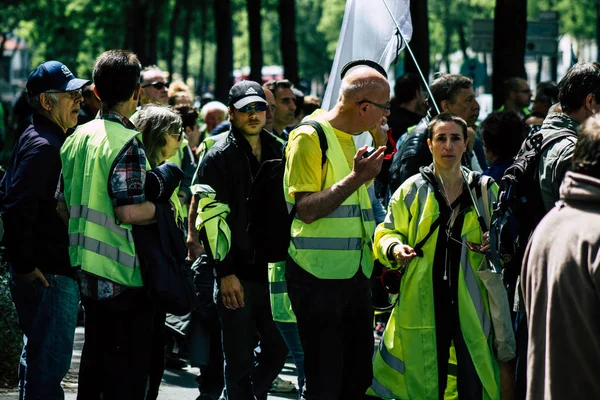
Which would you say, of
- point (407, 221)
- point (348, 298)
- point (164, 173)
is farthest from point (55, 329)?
point (407, 221)

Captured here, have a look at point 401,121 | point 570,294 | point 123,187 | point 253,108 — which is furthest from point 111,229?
point 401,121

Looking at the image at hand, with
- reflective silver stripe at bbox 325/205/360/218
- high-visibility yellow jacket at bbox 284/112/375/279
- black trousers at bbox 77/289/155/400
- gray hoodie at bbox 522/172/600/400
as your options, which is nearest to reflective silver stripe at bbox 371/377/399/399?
high-visibility yellow jacket at bbox 284/112/375/279

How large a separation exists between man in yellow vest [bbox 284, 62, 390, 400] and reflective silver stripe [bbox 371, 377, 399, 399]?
829 mm

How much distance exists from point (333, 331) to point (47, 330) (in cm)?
148

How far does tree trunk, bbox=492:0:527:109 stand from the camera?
48.9ft

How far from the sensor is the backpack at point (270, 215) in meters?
6.10

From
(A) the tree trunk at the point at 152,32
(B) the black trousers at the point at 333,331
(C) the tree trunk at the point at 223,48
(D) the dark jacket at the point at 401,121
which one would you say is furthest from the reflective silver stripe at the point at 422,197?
(A) the tree trunk at the point at 152,32

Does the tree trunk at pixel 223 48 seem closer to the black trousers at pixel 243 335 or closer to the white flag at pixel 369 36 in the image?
the white flag at pixel 369 36

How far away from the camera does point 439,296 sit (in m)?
6.79

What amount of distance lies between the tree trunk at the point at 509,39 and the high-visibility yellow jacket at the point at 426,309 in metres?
8.21

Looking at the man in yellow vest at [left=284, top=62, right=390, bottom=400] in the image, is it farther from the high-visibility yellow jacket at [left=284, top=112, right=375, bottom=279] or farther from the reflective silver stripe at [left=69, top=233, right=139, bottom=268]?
the reflective silver stripe at [left=69, top=233, right=139, bottom=268]

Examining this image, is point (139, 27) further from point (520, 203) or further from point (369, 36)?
point (520, 203)

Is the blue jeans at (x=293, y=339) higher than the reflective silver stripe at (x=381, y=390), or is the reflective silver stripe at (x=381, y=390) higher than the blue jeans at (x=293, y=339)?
the blue jeans at (x=293, y=339)

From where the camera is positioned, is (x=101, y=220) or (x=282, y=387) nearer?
(x=101, y=220)
